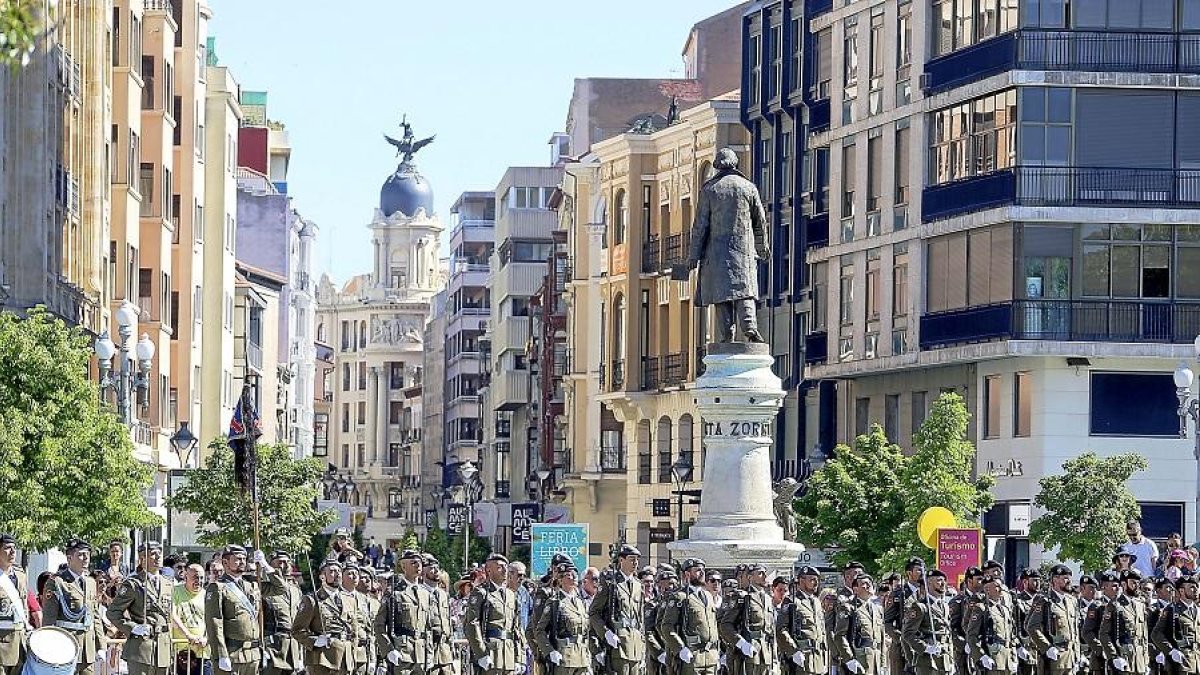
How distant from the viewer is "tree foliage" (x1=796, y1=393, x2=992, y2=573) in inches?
2084

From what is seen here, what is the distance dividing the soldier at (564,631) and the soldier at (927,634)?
4.09 m

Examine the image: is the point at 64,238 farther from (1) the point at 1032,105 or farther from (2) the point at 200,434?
(2) the point at 200,434

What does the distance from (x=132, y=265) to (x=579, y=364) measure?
26.2 meters

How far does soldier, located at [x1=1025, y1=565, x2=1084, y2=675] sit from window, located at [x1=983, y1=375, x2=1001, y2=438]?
26631 mm

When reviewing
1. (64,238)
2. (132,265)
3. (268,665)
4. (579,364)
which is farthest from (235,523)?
(268,665)

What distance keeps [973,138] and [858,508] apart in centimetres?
1152

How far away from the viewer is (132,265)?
77.6m

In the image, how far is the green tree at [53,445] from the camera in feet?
151

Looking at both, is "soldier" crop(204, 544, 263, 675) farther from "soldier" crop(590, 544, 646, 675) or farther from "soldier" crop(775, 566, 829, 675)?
"soldier" crop(775, 566, 829, 675)

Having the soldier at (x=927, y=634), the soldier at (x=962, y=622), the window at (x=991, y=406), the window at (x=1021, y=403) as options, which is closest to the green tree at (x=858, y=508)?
the window at (x=1021, y=403)

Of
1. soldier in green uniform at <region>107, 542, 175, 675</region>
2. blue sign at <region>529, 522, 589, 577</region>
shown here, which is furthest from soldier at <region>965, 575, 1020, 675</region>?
blue sign at <region>529, 522, 589, 577</region>

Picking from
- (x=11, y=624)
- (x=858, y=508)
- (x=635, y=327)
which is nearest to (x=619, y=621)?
(x=11, y=624)

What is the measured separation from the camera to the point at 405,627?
32.1m

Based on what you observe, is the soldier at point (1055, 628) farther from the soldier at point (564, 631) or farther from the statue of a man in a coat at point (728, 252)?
the soldier at point (564, 631)
